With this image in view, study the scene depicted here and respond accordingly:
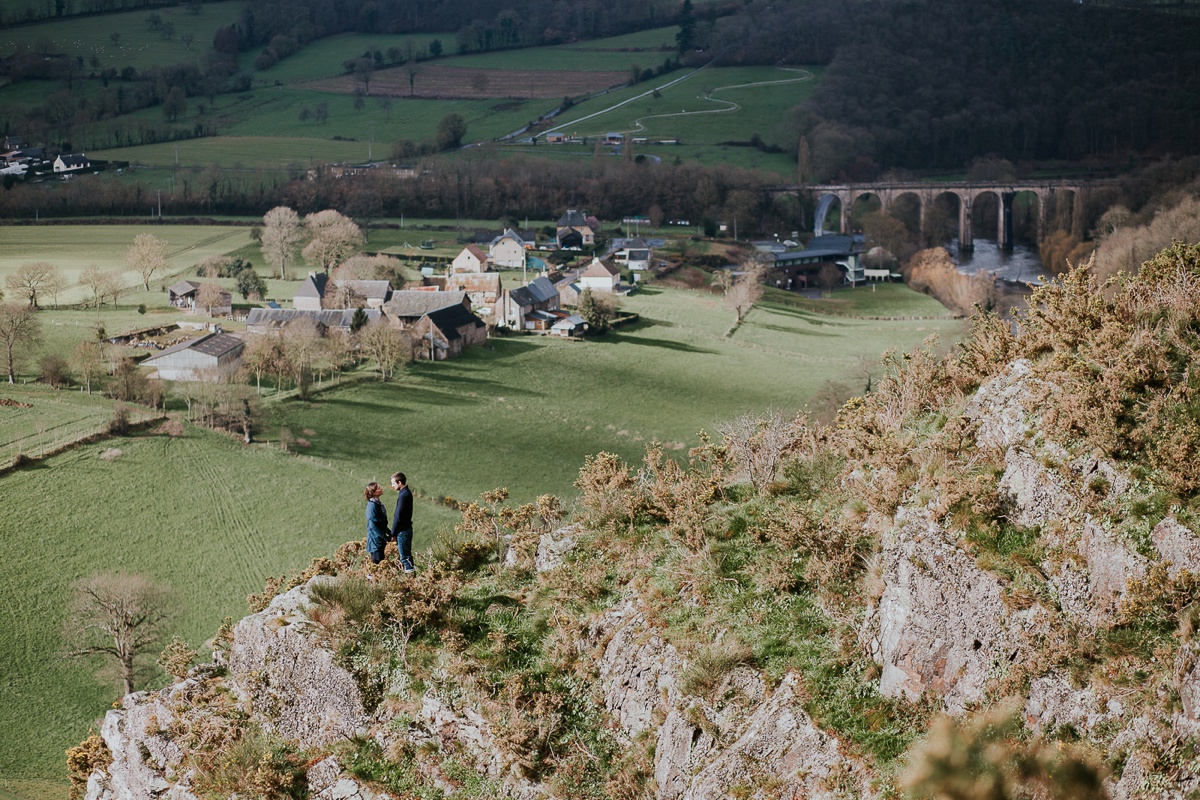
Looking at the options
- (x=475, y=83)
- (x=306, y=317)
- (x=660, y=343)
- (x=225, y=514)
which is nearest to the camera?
(x=225, y=514)

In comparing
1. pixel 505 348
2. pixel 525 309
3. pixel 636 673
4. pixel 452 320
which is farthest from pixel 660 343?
pixel 636 673

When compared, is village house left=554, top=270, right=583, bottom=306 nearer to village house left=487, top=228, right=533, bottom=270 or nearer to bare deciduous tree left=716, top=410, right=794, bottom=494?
village house left=487, top=228, right=533, bottom=270

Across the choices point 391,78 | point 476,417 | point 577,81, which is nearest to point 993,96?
point 577,81

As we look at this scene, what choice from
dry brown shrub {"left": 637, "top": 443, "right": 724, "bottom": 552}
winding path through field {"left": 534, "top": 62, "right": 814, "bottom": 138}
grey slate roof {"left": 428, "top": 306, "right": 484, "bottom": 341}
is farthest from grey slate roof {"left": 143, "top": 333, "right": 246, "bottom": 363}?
winding path through field {"left": 534, "top": 62, "right": 814, "bottom": 138}

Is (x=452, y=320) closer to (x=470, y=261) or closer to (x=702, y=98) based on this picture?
(x=470, y=261)

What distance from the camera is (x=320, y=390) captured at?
176 ft

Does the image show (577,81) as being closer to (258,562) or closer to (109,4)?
(109,4)

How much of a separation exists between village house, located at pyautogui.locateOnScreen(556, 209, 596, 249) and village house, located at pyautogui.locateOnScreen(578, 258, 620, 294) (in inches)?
766

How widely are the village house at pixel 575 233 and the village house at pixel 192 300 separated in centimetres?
3632

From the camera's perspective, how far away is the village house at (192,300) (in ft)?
232

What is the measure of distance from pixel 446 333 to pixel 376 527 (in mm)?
47357

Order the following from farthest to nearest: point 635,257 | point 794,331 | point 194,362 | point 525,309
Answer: point 635,257
point 794,331
point 525,309
point 194,362

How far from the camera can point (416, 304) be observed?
65312 millimetres

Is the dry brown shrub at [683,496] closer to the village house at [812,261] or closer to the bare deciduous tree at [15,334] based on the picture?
the bare deciduous tree at [15,334]
